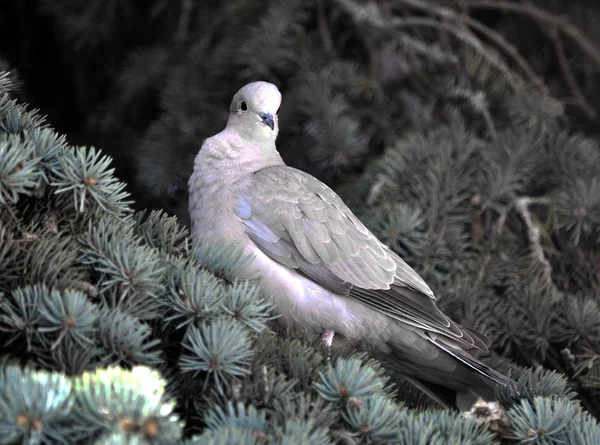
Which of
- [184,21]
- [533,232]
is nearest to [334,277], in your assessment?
[533,232]

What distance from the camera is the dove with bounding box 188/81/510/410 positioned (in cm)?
261

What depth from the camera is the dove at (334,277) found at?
8.56 ft

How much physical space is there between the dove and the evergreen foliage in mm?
181

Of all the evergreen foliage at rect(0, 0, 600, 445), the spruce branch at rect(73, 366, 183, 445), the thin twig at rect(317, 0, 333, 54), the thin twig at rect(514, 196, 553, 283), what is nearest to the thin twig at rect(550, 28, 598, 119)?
the evergreen foliage at rect(0, 0, 600, 445)

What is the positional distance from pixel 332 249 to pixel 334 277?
0.12 meters

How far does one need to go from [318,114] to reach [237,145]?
0.43 m

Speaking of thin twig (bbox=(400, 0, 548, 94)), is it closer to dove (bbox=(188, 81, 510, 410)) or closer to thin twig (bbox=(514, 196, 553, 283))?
thin twig (bbox=(514, 196, 553, 283))

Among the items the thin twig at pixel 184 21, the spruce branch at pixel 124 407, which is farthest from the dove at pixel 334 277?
the spruce branch at pixel 124 407

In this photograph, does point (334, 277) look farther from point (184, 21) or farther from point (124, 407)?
point (184, 21)

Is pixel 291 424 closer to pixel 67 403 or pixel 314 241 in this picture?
pixel 67 403

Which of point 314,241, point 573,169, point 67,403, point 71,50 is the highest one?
point 67,403

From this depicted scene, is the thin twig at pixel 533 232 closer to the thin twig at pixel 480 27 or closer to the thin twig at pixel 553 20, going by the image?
the thin twig at pixel 480 27

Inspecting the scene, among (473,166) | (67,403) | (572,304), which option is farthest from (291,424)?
(473,166)

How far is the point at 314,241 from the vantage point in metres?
2.77
